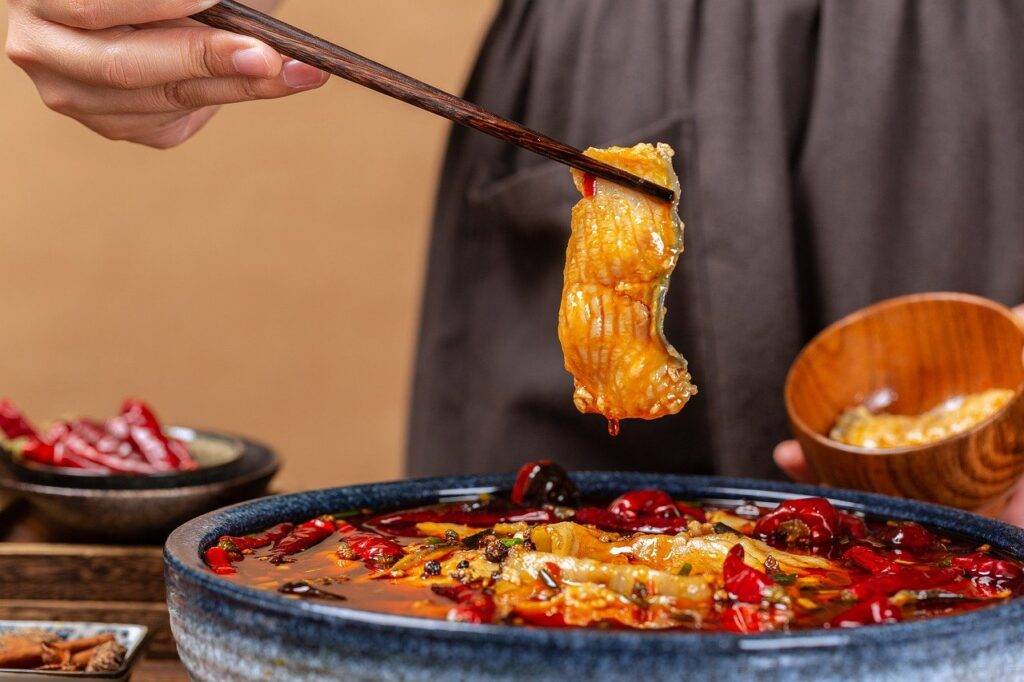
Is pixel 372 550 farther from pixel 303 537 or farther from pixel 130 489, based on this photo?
pixel 130 489

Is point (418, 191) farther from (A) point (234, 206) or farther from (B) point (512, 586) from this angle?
(B) point (512, 586)

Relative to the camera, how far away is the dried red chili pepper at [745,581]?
51.1 inches

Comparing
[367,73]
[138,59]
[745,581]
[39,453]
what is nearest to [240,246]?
[39,453]

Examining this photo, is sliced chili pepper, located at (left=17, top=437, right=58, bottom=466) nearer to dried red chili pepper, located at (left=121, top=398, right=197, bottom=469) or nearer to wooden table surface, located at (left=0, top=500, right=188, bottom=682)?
dried red chili pepper, located at (left=121, top=398, right=197, bottom=469)

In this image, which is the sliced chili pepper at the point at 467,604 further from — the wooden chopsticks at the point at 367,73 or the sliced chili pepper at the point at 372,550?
the wooden chopsticks at the point at 367,73

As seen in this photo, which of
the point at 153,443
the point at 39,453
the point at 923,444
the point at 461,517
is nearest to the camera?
the point at 461,517

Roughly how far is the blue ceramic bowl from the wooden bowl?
2.82 feet

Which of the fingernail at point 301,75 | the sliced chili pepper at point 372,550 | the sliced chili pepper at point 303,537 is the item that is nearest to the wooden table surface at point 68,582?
the sliced chili pepper at point 303,537

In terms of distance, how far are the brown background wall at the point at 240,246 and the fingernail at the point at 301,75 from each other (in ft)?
12.4

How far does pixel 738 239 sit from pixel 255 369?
12.0ft

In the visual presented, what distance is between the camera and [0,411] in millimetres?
2975

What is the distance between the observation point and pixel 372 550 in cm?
151

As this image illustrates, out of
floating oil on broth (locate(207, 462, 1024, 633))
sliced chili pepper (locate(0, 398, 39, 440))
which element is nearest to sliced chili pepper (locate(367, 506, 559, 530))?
floating oil on broth (locate(207, 462, 1024, 633))

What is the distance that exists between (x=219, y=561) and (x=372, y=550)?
20 cm
